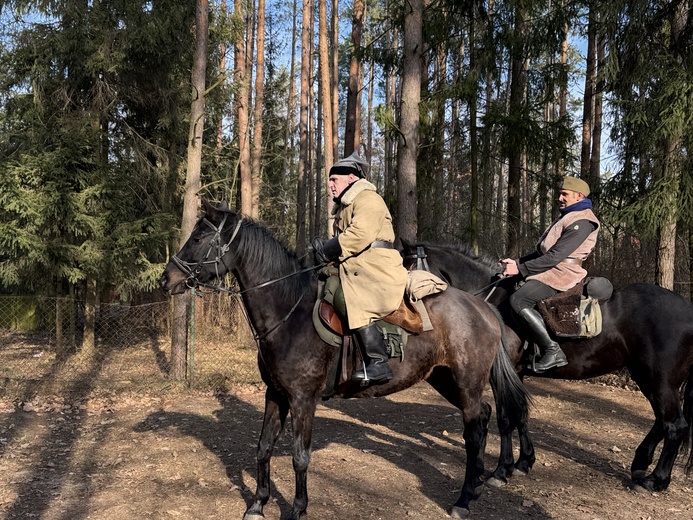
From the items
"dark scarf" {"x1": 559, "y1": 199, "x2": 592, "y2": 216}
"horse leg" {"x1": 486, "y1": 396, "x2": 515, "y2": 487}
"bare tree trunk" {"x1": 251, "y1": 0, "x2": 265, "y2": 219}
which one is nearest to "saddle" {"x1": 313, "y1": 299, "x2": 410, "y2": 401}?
"horse leg" {"x1": 486, "y1": 396, "x2": 515, "y2": 487}

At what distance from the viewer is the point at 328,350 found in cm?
469

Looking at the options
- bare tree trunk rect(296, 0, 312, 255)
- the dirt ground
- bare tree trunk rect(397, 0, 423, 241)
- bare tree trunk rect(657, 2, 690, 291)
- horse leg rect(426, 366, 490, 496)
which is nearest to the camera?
the dirt ground

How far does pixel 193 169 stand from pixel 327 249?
6370mm

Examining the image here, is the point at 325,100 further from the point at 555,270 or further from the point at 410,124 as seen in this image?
the point at 555,270

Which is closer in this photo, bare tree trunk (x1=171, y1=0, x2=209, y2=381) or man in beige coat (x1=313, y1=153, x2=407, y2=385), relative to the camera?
man in beige coat (x1=313, y1=153, x2=407, y2=385)

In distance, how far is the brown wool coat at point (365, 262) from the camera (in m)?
4.49

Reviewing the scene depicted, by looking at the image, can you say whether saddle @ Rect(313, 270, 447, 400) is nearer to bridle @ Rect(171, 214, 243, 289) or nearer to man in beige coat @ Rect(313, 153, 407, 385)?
man in beige coat @ Rect(313, 153, 407, 385)

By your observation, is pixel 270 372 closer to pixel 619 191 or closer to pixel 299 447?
pixel 299 447

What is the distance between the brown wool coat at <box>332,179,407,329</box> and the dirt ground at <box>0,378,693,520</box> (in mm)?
1801

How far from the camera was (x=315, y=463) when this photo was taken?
6051 millimetres

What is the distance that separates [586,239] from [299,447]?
358cm

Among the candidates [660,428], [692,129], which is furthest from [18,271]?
[692,129]

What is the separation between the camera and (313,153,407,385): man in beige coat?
4.50m

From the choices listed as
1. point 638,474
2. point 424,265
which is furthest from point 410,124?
point 638,474
